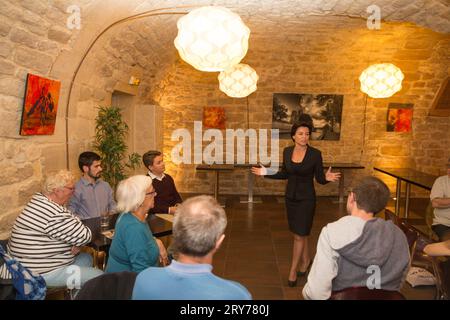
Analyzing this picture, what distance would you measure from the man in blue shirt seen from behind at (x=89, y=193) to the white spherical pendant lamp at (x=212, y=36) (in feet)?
5.65

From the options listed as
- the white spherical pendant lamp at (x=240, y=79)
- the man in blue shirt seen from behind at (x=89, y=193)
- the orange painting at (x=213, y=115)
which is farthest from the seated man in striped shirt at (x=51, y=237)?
the orange painting at (x=213, y=115)

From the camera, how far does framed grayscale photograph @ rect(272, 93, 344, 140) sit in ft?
26.4

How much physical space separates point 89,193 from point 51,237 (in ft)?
3.63

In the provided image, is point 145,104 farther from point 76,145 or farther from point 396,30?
point 396,30

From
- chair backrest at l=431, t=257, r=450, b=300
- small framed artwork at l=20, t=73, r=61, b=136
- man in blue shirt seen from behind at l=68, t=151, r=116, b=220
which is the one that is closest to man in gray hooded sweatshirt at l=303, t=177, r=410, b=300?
chair backrest at l=431, t=257, r=450, b=300

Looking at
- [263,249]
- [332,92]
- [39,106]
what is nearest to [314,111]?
[332,92]

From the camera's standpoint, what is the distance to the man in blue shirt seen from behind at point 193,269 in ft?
4.48

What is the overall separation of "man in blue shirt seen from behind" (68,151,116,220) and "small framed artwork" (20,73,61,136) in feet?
1.47

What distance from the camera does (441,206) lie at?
3.68 metres

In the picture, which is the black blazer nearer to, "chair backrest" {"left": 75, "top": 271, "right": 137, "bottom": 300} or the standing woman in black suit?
the standing woman in black suit

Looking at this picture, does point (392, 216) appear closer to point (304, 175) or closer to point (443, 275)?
point (443, 275)

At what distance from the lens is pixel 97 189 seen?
3701 millimetres

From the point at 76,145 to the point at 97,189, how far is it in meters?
0.73

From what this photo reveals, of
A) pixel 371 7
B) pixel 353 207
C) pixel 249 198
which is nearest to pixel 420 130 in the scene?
pixel 249 198
